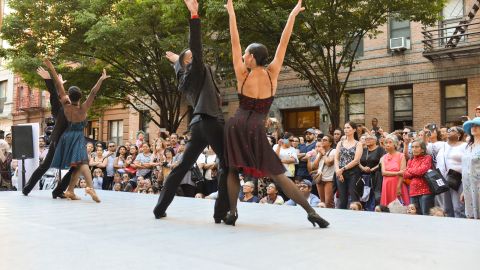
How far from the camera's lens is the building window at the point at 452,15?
58.1 ft

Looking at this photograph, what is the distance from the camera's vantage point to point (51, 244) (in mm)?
3840

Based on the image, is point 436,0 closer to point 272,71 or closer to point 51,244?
point 272,71

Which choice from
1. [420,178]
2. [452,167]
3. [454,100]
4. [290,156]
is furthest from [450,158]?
[454,100]

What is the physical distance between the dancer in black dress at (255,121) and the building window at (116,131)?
2687 centimetres

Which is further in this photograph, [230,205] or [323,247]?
[230,205]

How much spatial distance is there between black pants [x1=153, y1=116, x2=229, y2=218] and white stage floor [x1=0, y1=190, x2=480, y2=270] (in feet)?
0.67

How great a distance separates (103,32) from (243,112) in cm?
1348

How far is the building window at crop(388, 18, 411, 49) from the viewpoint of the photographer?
18778 millimetres

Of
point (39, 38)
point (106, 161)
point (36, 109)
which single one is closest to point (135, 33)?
point (39, 38)

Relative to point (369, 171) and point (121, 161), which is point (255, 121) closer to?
point (369, 171)

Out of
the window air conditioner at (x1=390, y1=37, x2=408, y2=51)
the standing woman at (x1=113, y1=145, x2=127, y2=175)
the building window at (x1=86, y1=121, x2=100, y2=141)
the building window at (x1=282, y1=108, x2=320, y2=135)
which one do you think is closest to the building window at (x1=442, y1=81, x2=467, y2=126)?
the window air conditioner at (x1=390, y1=37, x2=408, y2=51)

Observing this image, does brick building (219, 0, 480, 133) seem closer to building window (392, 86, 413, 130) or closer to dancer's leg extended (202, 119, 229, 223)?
building window (392, 86, 413, 130)

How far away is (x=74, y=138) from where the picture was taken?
7.41 metres

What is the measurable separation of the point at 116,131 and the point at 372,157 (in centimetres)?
2461
